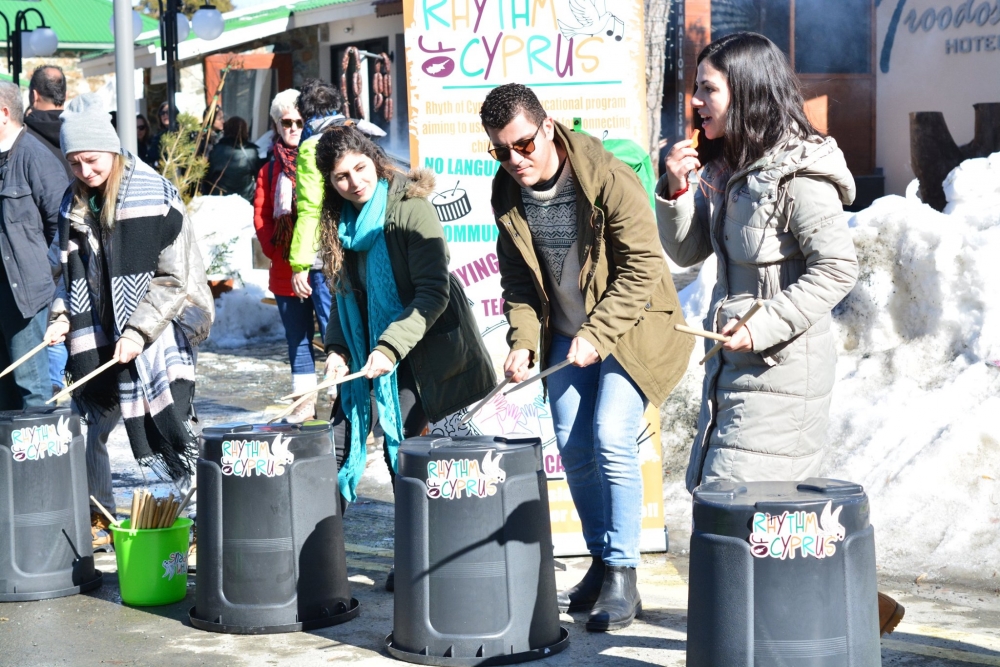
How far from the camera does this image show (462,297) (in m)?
4.74

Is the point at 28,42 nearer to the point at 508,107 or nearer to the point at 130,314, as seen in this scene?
the point at 130,314

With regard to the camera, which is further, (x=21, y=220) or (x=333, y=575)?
(x=21, y=220)

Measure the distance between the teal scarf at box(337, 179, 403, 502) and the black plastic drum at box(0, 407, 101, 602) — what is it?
1.13 metres

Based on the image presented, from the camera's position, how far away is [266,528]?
423cm

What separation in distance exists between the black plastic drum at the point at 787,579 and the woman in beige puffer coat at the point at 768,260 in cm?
30

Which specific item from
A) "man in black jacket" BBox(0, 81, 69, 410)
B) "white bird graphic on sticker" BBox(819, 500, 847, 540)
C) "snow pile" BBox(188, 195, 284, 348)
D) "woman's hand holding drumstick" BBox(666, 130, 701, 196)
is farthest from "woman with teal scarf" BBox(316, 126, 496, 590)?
"snow pile" BBox(188, 195, 284, 348)

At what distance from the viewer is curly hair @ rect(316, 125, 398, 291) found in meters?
4.48

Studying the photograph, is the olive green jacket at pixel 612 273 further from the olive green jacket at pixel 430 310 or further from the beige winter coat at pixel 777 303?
the beige winter coat at pixel 777 303

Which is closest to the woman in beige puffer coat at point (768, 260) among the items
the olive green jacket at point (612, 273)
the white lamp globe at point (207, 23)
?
the olive green jacket at point (612, 273)

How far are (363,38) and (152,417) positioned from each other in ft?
42.2

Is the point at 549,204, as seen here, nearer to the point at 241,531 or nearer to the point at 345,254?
the point at 345,254

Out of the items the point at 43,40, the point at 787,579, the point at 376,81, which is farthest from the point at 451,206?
the point at 43,40

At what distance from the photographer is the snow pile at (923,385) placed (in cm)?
517

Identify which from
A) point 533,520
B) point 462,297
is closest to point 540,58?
point 462,297
